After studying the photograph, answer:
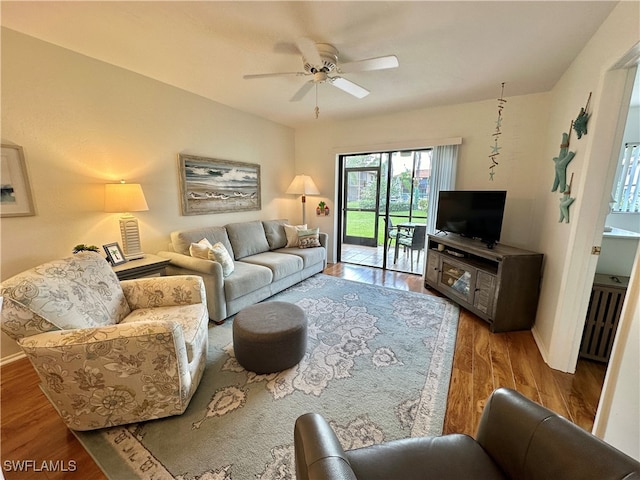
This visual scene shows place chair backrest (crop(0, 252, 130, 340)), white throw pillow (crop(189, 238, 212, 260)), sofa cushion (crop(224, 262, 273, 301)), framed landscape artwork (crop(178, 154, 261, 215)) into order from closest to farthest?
1. chair backrest (crop(0, 252, 130, 340))
2. sofa cushion (crop(224, 262, 273, 301))
3. white throw pillow (crop(189, 238, 212, 260))
4. framed landscape artwork (crop(178, 154, 261, 215))

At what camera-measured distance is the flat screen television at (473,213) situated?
2783 mm

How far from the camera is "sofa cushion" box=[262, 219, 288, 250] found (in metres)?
4.12

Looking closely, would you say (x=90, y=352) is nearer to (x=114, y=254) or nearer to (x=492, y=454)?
(x=114, y=254)

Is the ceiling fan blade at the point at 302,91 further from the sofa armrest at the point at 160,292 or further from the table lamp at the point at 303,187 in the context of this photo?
the sofa armrest at the point at 160,292

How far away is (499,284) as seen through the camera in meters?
2.49

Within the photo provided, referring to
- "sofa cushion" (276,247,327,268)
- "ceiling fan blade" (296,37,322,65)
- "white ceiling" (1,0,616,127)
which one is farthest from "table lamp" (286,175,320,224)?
"ceiling fan blade" (296,37,322,65)

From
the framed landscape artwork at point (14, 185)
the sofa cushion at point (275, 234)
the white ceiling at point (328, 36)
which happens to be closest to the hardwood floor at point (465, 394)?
the framed landscape artwork at point (14, 185)

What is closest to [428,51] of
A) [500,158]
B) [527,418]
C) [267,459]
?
[500,158]

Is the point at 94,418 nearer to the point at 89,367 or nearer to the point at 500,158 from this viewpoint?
the point at 89,367

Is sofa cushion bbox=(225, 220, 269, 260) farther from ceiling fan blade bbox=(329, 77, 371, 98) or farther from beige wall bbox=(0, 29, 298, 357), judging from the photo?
ceiling fan blade bbox=(329, 77, 371, 98)

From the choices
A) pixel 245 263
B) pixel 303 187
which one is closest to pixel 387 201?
pixel 303 187

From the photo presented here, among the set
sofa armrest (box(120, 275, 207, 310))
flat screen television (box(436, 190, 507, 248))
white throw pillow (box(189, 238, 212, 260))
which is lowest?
sofa armrest (box(120, 275, 207, 310))

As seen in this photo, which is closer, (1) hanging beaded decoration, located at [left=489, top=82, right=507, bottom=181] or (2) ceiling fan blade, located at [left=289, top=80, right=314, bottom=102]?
(2) ceiling fan blade, located at [left=289, top=80, right=314, bottom=102]

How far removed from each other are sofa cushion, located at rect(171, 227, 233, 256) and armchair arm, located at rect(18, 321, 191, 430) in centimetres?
178
